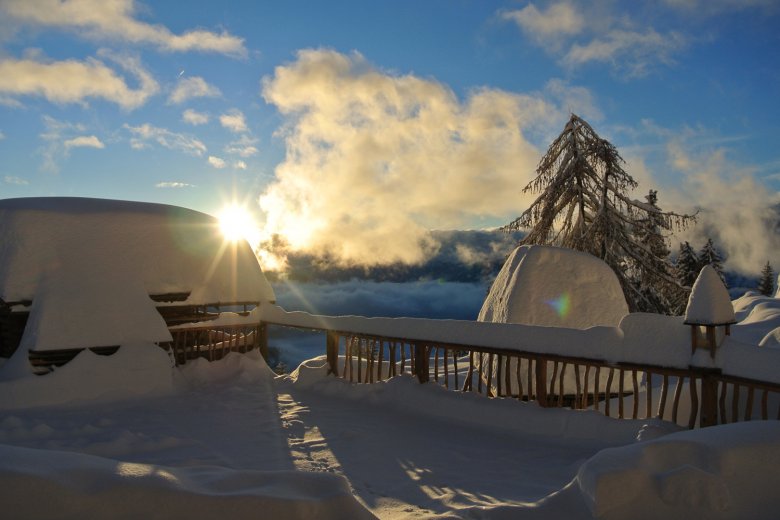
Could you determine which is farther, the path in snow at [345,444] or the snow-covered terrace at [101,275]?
the snow-covered terrace at [101,275]

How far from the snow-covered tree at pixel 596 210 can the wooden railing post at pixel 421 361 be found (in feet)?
34.2

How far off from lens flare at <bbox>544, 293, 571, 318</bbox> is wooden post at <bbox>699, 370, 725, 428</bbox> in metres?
3.85

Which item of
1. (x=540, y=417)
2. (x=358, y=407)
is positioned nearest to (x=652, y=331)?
(x=540, y=417)

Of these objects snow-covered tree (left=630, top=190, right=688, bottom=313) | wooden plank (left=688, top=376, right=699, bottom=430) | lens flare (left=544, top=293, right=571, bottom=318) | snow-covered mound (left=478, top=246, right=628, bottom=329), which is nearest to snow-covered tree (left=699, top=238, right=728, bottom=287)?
snow-covered tree (left=630, top=190, right=688, bottom=313)

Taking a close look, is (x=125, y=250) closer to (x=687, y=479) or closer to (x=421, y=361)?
(x=421, y=361)

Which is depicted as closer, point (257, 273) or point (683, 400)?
point (683, 400)

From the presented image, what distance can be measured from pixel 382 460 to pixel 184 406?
16.6ft

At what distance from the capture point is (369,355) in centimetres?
1003

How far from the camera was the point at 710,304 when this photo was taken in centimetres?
577

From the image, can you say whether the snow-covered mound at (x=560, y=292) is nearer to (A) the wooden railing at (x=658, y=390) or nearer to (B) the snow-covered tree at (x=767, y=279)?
(A) the wooden railing at (x=658, y=390)

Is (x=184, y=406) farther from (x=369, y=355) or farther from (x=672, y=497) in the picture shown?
(x=672, y=497)

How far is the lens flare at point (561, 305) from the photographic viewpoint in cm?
969

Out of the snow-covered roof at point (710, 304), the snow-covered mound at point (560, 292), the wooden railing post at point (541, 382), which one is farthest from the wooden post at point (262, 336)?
the snow-covered roof at point (710, 304)

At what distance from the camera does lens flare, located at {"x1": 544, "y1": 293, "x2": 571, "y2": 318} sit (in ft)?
31.8
